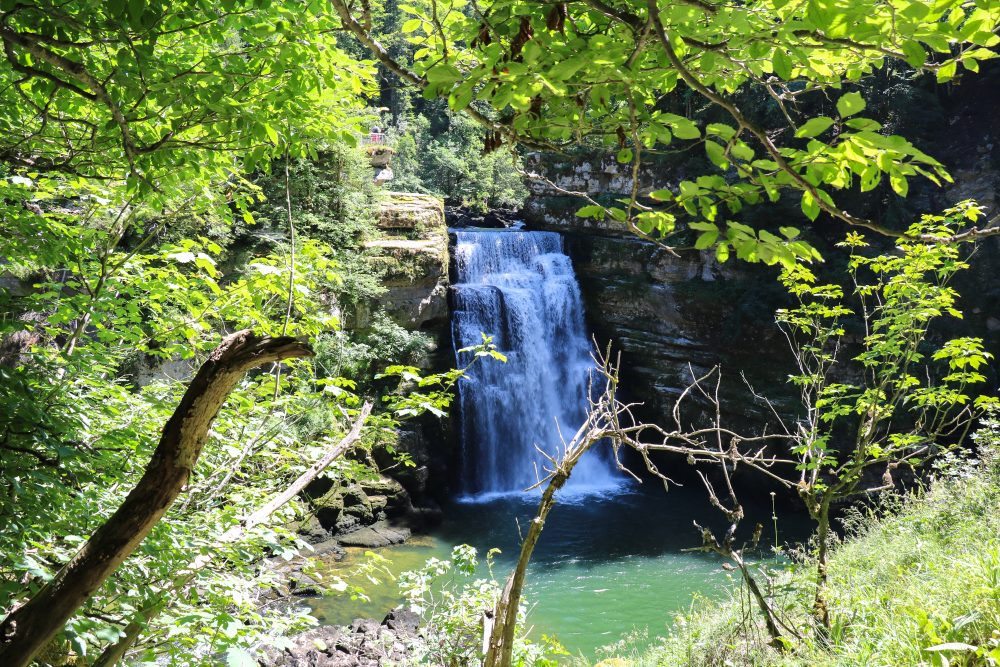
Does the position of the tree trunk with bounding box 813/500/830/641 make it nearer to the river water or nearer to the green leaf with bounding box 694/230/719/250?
the green leaf with bounding box 694/230/719/250

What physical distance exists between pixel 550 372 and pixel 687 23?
15192mm

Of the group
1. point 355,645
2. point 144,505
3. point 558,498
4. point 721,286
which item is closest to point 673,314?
point 721,286

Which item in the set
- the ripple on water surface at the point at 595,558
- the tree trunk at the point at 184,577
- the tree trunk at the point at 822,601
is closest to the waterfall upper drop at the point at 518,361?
the ripple on water surface at the point at 595,558

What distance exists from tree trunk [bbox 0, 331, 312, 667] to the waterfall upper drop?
13.1 meters

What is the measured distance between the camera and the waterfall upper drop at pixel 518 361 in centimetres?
1552

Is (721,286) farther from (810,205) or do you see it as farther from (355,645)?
(810,205)

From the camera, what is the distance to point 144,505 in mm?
1562

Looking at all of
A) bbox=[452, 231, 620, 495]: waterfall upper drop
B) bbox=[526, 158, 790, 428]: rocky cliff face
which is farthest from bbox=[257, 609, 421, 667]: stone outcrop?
bbox=[526, 158, 790, 428]: rocky cliff face

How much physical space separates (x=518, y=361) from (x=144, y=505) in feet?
48.3

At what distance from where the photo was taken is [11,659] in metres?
1.45

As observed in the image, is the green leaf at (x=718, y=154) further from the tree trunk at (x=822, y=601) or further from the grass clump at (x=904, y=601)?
the tree trunk at (x=822, y=601)

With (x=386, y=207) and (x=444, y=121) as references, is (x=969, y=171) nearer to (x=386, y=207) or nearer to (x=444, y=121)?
(x=386, y=207)

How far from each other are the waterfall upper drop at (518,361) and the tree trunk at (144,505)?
13.1 m

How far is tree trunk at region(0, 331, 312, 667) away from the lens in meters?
1.50
